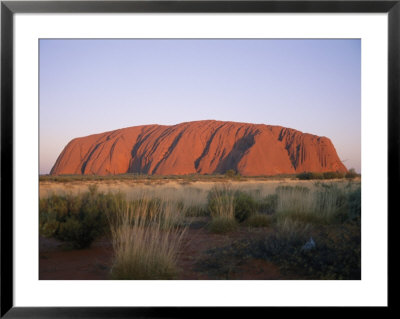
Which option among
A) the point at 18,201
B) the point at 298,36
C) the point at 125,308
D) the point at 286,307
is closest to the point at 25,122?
the point at 18,201

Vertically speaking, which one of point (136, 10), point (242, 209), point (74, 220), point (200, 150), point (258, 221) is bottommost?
point (258, 221)

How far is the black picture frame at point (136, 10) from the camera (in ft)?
9.09

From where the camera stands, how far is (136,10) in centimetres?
290

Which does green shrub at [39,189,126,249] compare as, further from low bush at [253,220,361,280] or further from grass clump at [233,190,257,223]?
grass clump at [233,190,257,223]

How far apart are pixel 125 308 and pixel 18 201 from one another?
1.35 m

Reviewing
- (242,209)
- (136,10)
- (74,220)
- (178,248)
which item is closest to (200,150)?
(242,209)

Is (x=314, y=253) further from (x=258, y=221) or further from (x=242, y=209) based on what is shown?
(x=242, y=209)

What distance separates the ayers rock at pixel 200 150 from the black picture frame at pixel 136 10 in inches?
1176

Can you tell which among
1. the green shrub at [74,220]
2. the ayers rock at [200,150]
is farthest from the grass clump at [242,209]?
the ayers rock at [200,150]

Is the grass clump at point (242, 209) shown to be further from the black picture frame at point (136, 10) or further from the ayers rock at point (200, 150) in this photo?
the ayers rock at point (200, 150)

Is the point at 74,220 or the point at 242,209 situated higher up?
the point at 74,220

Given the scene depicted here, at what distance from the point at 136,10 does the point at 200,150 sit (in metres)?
36.0

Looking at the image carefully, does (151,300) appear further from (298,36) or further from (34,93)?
(298,36)

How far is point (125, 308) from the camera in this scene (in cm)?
277
